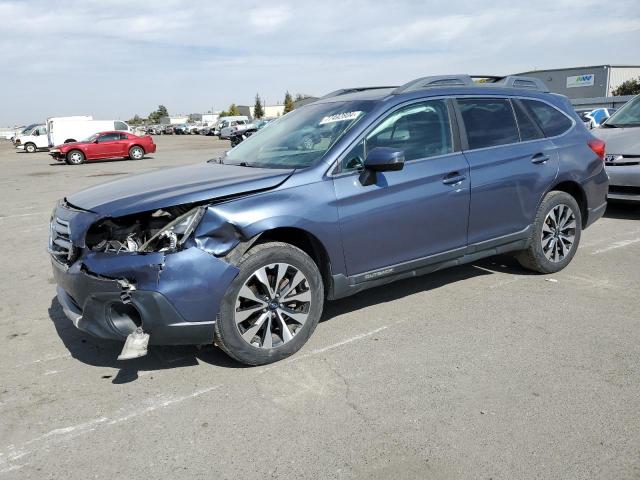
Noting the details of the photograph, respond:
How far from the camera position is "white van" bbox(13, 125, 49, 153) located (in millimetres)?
39562

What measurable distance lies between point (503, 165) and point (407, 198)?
116cm

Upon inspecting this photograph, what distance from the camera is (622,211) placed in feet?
29.3

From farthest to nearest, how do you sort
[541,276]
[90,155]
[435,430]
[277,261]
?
[90,155] < [541,276] < [277,261] < [435,430]

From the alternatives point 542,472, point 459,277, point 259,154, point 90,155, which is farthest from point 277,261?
point 90,155

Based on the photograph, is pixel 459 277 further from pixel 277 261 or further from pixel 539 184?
pixel 277 261

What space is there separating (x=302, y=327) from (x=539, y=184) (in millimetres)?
2702

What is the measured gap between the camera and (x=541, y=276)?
559 cm

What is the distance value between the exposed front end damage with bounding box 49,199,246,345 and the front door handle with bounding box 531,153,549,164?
299 cm

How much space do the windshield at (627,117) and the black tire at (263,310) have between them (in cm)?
724

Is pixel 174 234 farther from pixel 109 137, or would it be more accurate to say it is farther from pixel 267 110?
pixel 267 110

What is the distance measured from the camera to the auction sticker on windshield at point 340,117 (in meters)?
4.43

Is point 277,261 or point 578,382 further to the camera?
point 277,261

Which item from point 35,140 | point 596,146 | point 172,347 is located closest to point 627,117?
point 596,146

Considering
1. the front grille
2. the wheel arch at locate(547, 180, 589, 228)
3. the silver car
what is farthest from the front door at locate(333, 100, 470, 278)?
the silver car
